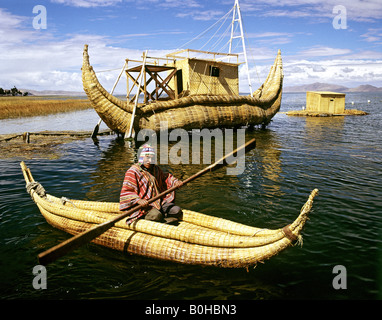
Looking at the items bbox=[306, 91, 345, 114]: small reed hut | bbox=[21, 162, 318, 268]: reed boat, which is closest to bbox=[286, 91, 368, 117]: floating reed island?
bbox=[306, 91, 345, 114]: small reed hut

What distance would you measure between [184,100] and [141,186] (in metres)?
12.3

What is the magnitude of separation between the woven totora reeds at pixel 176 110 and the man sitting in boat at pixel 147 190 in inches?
425

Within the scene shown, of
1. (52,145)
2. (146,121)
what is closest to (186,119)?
(146,121)

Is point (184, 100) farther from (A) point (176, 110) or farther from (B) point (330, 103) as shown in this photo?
(B) point (330, 103)

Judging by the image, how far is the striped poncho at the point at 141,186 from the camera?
5.46 meters

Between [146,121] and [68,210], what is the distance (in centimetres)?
1086

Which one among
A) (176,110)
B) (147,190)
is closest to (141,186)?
(147,190)

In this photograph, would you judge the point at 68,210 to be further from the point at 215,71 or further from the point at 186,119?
the point at 215,71

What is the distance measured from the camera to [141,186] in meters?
5.61

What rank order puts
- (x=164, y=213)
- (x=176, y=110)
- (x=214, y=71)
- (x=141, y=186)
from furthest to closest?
(x=214, y=71), (x=176, y=110), (x=164, y=213), (x=141, y=186)

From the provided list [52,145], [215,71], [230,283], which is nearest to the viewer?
[230,283]

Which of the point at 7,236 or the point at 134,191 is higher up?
the point at 134,191

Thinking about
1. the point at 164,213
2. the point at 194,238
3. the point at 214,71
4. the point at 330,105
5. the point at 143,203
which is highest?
the point at 214,71

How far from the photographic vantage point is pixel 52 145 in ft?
53.3
